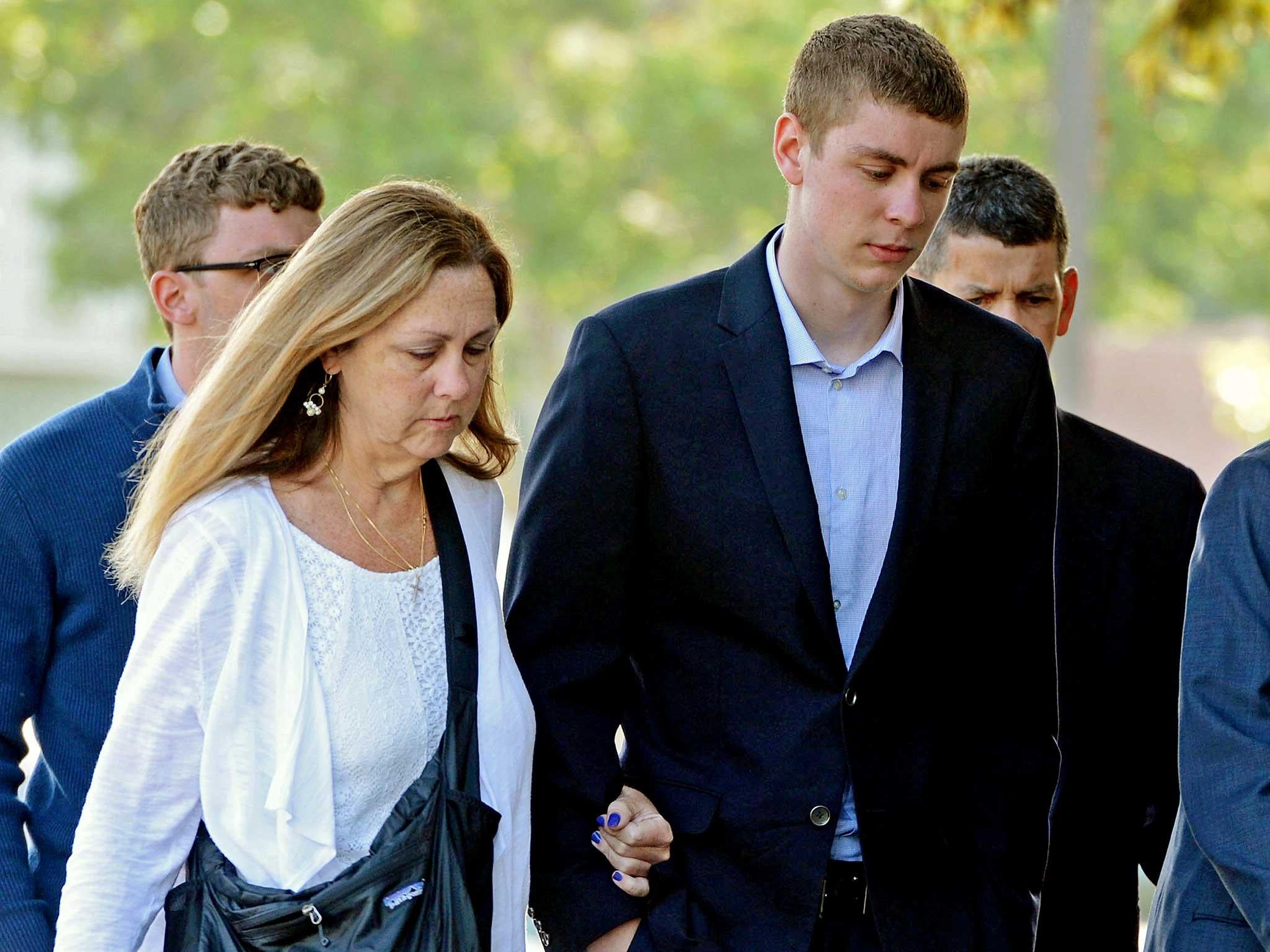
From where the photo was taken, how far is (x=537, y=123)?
15.1m

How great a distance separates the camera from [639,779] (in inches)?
113

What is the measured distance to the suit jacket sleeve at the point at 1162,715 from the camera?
3348 mm

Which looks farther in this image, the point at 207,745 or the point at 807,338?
the point at 807,338

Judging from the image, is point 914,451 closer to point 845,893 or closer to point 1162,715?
point 845,893

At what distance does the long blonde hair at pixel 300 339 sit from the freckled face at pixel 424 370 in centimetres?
2

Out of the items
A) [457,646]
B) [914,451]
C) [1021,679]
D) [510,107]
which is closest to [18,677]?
[457,646]

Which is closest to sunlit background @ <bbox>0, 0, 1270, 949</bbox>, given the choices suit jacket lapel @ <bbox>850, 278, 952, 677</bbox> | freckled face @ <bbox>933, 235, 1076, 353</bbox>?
freckled face @ <bbox>933, 235, 1076, 353</bbox>

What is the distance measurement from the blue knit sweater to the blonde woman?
0.15m

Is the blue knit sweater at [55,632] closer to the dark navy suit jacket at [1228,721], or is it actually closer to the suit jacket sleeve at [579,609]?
the suit jacket sleeve at [579,609]

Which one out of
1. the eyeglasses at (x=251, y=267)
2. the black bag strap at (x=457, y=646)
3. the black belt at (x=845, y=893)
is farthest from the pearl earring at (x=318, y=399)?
the black belt at (x=845, y=893)

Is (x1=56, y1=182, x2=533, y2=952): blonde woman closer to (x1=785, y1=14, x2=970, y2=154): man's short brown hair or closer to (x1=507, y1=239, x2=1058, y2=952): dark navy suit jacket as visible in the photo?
(x1=507, y1=239, x2=1058, y2=952): dark navy suit jacket

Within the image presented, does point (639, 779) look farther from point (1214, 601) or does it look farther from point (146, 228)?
point (146, 228)

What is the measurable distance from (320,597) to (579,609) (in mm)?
473

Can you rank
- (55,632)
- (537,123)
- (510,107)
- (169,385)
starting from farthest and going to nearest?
(537,123)
(510,107)
(169,385)
(55,632)
